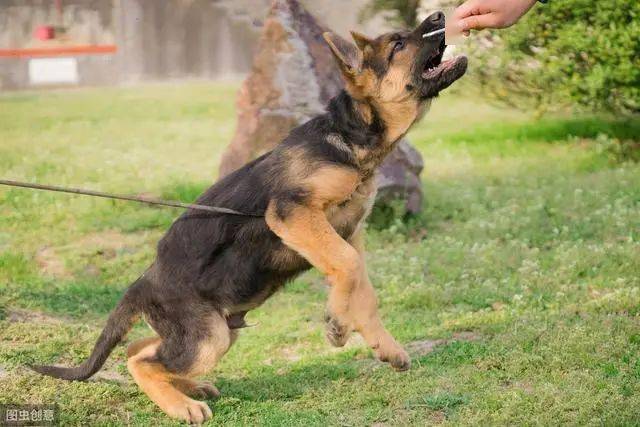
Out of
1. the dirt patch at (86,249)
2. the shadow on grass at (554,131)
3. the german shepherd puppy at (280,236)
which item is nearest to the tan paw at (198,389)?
the german shepherd puppy at (280,236)

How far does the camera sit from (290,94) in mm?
11070

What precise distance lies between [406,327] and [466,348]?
103 centimetres

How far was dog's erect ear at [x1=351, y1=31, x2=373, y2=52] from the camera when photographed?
6094 mm

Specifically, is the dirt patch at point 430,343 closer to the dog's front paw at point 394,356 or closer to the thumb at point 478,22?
the dog's front paw at point 394,356

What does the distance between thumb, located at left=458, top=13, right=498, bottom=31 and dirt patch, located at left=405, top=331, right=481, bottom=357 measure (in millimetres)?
2344

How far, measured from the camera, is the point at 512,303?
8.06 meters

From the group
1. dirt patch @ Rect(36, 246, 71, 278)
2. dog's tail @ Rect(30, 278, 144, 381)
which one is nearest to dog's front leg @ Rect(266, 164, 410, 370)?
dog's tail @ Rect(30, 278, 144, 381)

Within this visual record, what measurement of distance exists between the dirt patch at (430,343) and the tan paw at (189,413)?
178 centimetres

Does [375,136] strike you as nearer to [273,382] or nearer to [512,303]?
[273,382]

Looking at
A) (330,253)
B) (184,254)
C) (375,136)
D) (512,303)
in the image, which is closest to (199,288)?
(184,254)

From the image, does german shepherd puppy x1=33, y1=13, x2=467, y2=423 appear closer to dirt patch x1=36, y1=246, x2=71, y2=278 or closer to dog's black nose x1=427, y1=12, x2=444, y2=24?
dog's black nose x1=427, y1=12, x2=444, y2=24

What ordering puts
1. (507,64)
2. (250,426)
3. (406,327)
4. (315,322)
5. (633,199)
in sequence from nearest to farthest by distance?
(250,426), (406,327), (315,322), (633,199), (507,64)

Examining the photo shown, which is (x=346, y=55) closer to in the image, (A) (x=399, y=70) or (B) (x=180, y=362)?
(A) (x=399, y=70)

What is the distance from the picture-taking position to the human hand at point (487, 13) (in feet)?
19.9
